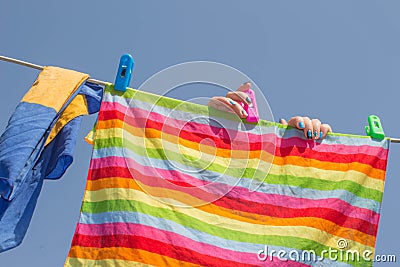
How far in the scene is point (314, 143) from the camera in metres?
2.80

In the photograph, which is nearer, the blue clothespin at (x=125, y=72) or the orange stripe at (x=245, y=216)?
the orange stripe at (x=245, y=216)

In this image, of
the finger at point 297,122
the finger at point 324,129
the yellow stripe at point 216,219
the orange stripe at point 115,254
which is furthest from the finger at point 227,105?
the orange stripe at point 115,254

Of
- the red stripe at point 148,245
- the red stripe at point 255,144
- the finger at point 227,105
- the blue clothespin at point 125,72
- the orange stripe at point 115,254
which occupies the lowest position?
the orange stripe at point 115,254

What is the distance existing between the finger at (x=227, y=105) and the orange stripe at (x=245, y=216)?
470 millimetres

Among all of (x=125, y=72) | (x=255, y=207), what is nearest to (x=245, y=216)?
(x=255, y=207)

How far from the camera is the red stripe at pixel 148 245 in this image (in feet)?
7.45

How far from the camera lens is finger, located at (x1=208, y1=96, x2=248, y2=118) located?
8.96 ft

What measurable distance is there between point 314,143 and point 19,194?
4.40ft

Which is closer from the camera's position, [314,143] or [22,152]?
[22,152]

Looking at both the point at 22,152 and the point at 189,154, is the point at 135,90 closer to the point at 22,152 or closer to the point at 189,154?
the point at 189,154

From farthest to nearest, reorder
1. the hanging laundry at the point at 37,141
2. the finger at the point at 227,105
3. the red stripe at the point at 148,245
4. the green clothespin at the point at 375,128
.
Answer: the green clothespin at the point at 375,128 < the finger at the point at 227,105 < the red stripe at the point at 148,245 < the hanging laundry at the point at 37,141

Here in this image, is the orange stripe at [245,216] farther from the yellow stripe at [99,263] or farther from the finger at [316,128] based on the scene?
the finger at [316,128]

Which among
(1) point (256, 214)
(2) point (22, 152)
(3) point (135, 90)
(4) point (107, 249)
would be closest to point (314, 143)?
(1) point (256, 214)

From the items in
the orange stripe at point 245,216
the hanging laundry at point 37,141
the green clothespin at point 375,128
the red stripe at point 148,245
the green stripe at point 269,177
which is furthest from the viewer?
the green clothespin at point 375,128
